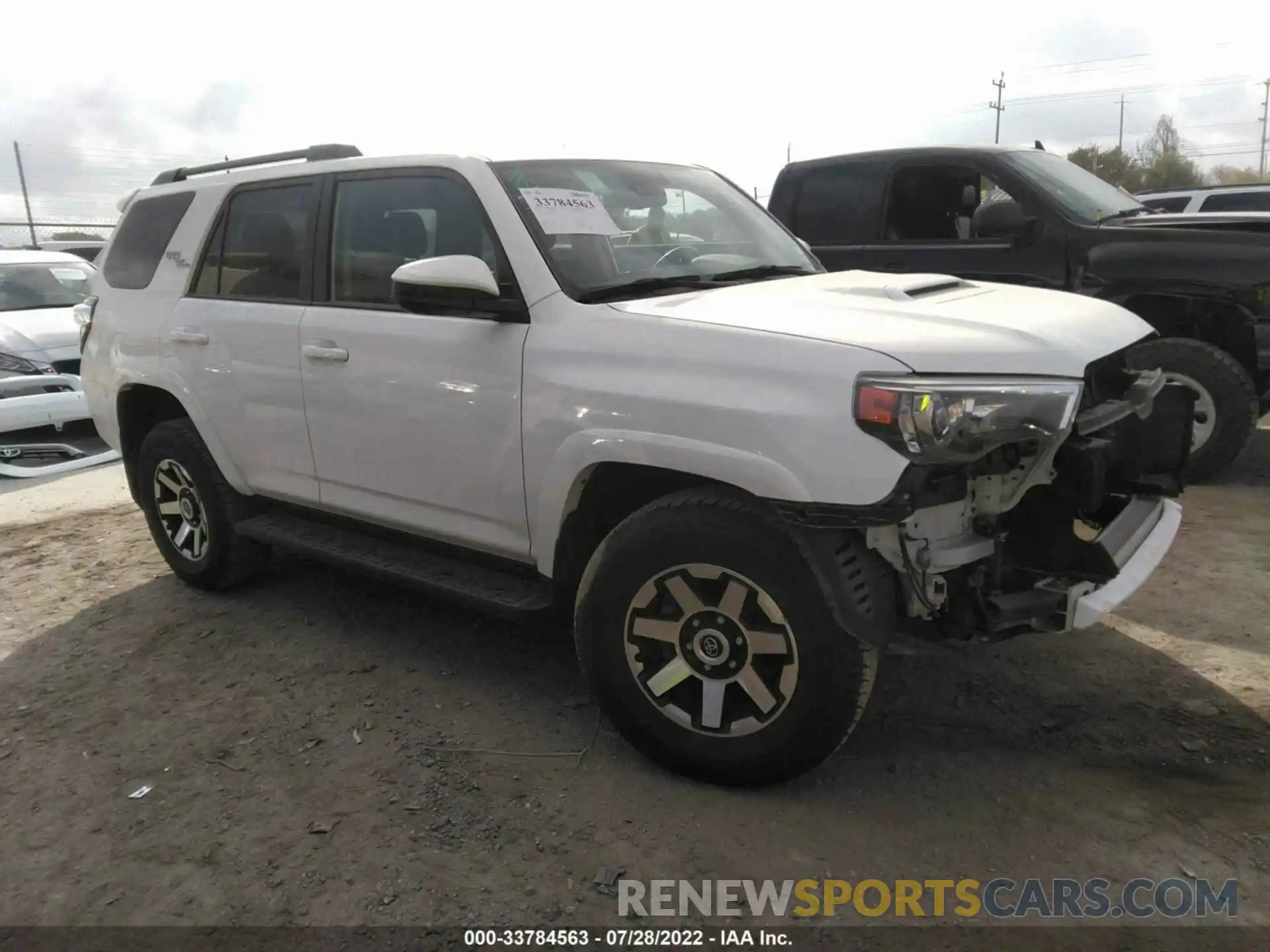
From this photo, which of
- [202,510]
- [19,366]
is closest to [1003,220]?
[202,510]

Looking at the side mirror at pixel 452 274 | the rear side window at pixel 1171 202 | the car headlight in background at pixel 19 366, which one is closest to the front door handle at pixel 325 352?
the side mirror at pixel 452 274

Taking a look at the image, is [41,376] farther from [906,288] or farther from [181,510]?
[906,288]

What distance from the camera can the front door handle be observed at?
3643mm

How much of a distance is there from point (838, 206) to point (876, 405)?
4.43m

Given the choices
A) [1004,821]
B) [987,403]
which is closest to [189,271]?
[987,403]

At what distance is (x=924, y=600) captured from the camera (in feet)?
8.71

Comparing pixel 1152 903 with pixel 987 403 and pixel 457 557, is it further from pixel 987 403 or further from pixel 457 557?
pixel 457 557

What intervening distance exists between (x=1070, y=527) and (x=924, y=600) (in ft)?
1.66

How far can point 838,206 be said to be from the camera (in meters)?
6.48

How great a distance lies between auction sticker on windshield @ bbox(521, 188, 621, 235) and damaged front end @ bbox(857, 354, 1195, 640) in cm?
128

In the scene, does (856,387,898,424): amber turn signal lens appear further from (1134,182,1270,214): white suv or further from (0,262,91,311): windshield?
(1134,182,1270,214): white suv

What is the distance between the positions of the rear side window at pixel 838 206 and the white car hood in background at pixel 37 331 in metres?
6.54

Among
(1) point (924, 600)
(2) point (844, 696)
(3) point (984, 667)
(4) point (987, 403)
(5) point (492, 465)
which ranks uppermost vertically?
(4) point (987, 403)

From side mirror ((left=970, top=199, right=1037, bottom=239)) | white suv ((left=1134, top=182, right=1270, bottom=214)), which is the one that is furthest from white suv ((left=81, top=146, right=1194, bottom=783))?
white suv ((left=1134, top=182, right=1270, bottom=214))
